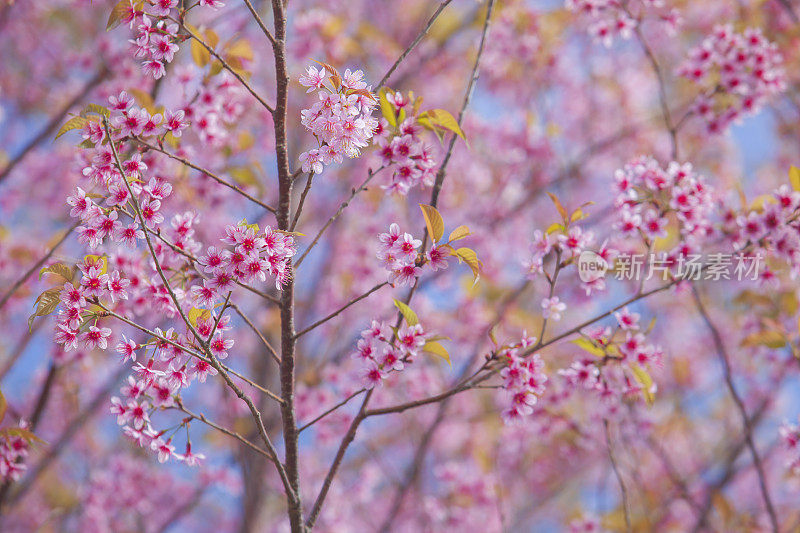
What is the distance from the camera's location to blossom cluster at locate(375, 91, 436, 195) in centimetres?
203

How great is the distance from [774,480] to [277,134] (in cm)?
701

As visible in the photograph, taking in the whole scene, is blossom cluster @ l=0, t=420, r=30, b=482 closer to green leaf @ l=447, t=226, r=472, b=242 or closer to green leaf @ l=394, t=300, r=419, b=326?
green leaf @ l=394, t=300, r=419, b=326

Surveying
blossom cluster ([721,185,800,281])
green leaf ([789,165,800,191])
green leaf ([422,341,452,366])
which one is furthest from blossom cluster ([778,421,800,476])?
green leaf ([422,341,452,366])

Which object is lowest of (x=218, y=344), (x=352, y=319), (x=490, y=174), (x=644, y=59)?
(x=218, y=344)

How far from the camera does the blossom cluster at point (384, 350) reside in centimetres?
195

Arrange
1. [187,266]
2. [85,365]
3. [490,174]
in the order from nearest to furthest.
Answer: [187,266], [85,365], [490,174]

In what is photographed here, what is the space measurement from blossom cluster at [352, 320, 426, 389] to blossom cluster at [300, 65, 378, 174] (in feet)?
1.77

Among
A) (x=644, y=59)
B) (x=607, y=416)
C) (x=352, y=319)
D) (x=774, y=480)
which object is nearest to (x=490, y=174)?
(x=352, y=319)

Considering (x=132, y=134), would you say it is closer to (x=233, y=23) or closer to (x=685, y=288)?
(x=685, y=288)

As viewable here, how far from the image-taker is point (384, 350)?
1968 mm

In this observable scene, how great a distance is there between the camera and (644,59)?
7.34 metres

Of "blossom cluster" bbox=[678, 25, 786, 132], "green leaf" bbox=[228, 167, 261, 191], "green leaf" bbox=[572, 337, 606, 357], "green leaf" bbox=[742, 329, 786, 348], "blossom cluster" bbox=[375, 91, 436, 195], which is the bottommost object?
"green leaf" bbox=[572, 337, 606, 357]

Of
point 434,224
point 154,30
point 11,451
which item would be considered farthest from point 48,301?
point 434,224

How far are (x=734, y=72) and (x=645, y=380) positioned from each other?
6.40 ft
